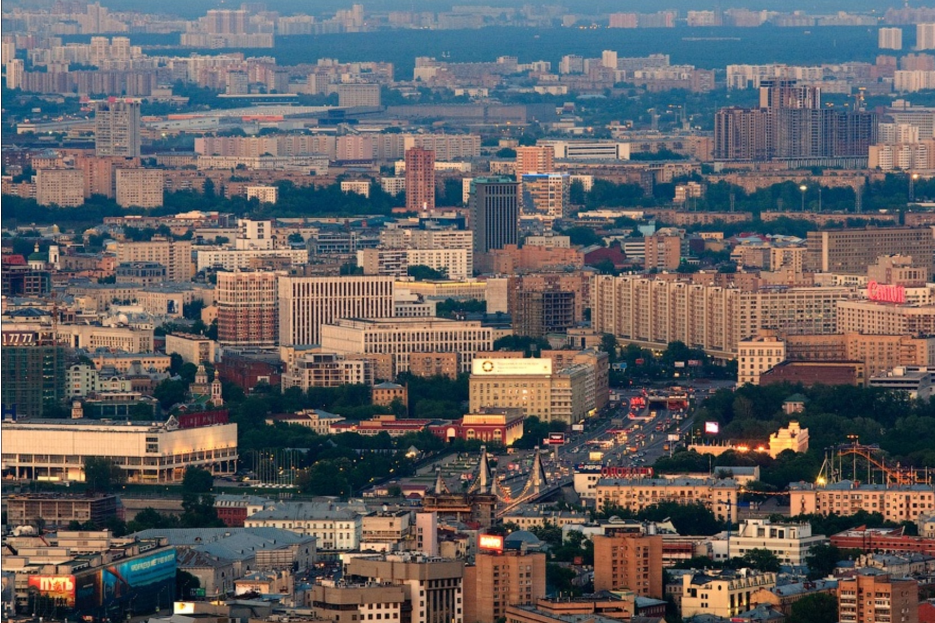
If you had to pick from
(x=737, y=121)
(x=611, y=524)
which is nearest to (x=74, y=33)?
(x=737, y=121)

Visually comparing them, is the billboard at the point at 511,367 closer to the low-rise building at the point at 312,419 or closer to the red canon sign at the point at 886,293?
the low-rise building at the point at 312,419

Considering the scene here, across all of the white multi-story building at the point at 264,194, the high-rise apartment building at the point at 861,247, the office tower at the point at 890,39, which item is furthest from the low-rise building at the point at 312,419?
the office tower at the point at 890,39

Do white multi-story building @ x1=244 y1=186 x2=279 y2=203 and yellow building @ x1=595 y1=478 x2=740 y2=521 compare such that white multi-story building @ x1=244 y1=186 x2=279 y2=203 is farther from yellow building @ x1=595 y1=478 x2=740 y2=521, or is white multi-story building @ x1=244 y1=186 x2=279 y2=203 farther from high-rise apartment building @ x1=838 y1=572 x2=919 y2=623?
high-rise apartment building @ x1=838 y1=572 x2=919 y2=623

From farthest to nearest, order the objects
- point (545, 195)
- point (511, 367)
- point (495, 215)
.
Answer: point (545, 195) → point (495, 215) → point (511, 367)

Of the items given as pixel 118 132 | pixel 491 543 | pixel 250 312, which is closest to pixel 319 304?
pixel 250 312

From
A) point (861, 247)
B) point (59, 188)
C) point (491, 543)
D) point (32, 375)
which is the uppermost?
point (491, 543)

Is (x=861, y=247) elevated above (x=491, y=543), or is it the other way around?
(x=491, y=543)

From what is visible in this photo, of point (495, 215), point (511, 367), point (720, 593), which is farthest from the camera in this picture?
point (495, 215)

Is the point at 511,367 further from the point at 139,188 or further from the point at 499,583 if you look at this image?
the point at 139,188
